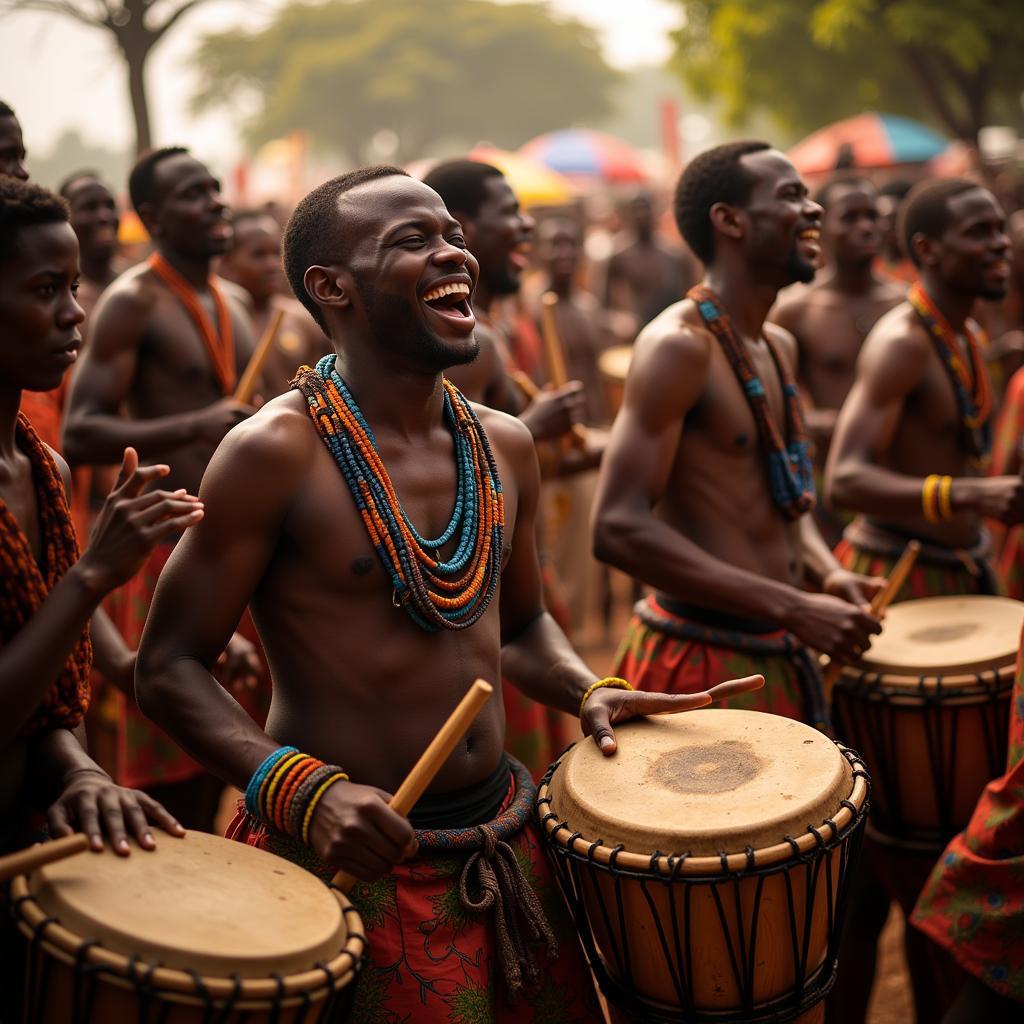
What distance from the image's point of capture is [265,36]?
62000 millimetres

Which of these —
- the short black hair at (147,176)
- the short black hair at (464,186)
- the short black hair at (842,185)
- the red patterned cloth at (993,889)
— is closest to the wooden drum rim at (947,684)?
the red patterned cloth at (993,889)

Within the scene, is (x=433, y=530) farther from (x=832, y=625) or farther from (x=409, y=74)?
(x=409, y=74)

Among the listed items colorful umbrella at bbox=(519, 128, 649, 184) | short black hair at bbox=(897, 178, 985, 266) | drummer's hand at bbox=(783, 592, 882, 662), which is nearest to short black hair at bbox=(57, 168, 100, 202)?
short black hair at bbox=(897, 178, 985, 266)

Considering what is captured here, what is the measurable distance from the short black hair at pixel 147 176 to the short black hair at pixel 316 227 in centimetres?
264

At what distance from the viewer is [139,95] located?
11938 millimetres

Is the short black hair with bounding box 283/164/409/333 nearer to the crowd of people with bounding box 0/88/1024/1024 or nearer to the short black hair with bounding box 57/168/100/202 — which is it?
the crowd of people with bounding box 0/88/1024/1024

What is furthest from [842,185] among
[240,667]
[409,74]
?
[409,74]

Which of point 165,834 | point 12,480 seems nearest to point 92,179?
point 12,480

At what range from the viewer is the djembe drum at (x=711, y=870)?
2.57 m

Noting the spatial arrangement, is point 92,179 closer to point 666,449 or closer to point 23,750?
point 666,449

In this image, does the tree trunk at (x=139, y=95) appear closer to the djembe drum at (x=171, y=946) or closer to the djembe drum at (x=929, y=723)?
the djembe drum at (x=929, y=723)

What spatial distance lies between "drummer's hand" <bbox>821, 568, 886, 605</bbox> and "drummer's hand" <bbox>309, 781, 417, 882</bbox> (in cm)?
200

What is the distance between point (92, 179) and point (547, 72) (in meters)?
60.0

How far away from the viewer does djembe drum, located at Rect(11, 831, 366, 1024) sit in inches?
81.4
